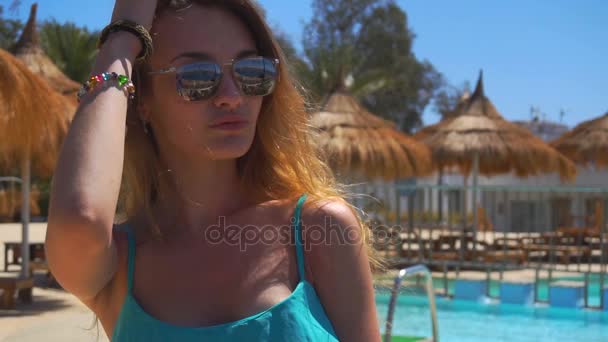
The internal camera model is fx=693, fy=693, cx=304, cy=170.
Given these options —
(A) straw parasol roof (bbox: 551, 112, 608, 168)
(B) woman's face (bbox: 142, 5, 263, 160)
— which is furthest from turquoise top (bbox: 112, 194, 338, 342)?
(A) straw parasol roof (bbox: 551, 112, 608, 168)

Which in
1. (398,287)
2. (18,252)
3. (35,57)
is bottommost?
(18,252)

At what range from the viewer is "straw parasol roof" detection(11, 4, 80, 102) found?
10.2 meters

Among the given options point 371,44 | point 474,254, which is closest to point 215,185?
point 474,254

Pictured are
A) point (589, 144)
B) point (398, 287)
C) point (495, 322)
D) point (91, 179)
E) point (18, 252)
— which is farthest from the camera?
point (589, 144)

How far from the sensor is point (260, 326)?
115cm

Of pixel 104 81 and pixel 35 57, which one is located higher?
pixel 35 57

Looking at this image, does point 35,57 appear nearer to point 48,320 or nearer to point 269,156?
point 48,320

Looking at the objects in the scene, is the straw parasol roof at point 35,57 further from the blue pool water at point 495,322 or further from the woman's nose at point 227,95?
the woman's nose at point 227,95

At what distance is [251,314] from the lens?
1184mm

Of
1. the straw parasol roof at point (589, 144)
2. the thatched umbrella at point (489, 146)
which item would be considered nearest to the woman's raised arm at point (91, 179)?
the thatched umbrella at point (489, 146)

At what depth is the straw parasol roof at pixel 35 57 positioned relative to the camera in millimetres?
10219

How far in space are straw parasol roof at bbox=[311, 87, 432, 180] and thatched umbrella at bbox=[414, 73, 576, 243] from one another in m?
0.84

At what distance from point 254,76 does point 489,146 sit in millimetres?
15179

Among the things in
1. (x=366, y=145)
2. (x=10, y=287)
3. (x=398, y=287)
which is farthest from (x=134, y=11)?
(x=366, y=145)
